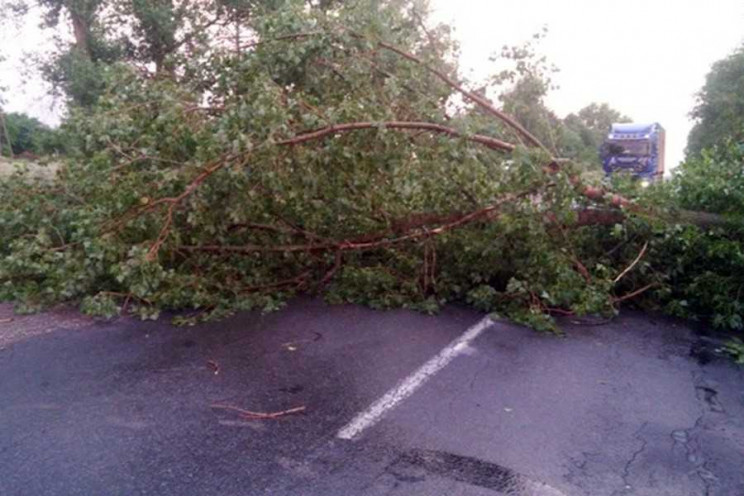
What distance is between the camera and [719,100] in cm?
3375

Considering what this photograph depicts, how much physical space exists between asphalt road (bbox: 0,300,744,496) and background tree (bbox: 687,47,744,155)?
29.0 m

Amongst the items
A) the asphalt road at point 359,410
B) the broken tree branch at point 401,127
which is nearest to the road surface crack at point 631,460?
the asphalt road at point 359,410

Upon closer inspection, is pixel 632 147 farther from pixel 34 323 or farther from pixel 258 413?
pixel 258 413

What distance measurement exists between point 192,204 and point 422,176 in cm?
210

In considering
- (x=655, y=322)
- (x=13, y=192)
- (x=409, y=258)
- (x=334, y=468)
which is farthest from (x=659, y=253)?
(x=13, y=192)

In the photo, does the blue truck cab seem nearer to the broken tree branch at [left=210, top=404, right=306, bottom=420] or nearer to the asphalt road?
the asphalt road

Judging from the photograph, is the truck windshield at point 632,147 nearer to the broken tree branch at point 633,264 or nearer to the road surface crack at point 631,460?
the broken tree branch at point 633,264

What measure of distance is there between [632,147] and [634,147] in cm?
8

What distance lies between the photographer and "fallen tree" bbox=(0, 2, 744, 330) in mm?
6363

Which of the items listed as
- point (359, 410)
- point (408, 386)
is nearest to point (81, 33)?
point (408, 386)

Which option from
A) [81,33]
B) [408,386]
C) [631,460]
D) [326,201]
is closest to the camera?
[631,460]

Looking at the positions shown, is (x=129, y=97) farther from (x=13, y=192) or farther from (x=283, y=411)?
(x=283, y=411)

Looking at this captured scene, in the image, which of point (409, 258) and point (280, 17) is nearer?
point (280, 17)

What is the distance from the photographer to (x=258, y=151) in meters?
5.97
